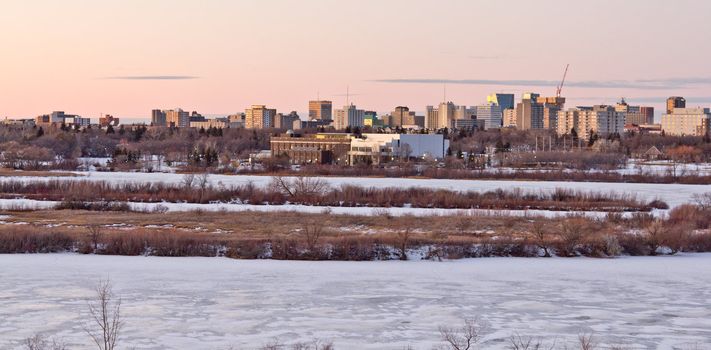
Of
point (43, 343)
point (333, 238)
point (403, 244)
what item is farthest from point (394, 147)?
point (43, 343)

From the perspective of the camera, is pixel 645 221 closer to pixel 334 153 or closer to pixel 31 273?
pixel 31 273

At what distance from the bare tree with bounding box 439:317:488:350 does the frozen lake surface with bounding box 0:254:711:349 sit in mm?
202

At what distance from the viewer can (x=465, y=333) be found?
43.8 ft

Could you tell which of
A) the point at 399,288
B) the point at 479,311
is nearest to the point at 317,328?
the point at 479,311

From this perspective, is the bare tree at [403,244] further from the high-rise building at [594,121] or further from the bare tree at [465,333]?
the high-rise building at [594,121]

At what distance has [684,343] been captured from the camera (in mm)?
12883

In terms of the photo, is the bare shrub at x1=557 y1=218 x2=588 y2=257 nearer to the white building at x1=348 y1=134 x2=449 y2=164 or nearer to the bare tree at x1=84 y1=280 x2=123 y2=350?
the bare tree at x1=84 y1=280 x2=123 y2=350

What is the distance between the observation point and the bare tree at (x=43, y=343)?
1172 centimetres

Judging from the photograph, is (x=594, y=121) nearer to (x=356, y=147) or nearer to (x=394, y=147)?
(x=356, y=147)

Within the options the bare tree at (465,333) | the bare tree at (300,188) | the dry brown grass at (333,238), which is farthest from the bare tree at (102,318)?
the bare tree at (300,188)

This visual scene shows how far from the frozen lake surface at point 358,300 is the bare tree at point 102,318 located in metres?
0.18

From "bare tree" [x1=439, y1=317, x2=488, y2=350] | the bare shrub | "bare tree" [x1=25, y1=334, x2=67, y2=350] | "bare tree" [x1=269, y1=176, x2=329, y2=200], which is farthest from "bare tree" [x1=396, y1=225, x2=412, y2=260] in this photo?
"bare tree" [x1=269, y1=176, x2=329, y2=200]

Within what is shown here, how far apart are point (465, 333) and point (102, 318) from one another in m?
5.33

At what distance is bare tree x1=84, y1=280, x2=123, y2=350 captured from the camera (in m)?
12.1
